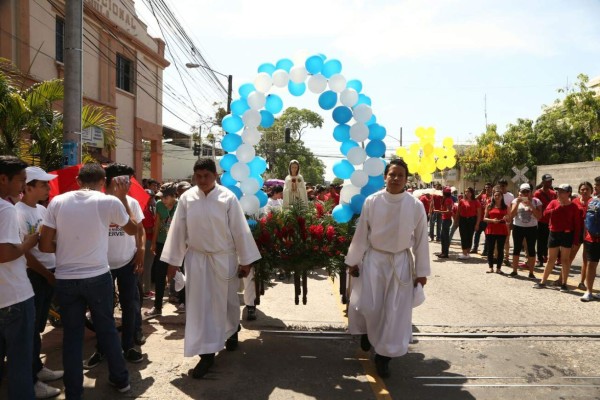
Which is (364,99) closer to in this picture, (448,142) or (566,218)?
(566,218)

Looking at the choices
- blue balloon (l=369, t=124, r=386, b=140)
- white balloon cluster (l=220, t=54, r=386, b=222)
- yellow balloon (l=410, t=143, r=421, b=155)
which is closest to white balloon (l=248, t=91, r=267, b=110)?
white balloon cluster (l=220, t=54, r=386, b=222)

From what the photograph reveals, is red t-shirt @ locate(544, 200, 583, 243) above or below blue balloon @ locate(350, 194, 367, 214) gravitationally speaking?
below

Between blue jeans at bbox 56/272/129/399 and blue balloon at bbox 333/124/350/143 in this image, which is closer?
blue jeans at bbox 56/272/129/399

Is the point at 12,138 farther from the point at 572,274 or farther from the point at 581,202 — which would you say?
the point at 572,274

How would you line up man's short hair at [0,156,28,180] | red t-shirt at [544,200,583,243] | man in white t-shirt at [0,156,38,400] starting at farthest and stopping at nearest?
1. red t-shirt at [544,200,583,243]
2. man's short hair at [0,156,28,180]
3. man in white t-shirt at [0,156,38,400]

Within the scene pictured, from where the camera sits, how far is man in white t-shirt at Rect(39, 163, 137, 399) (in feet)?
11.9

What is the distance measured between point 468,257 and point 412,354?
25.2 feet

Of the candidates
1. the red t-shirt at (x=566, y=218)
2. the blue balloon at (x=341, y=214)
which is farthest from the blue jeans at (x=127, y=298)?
the red t-shirt at (x=566, y=218)

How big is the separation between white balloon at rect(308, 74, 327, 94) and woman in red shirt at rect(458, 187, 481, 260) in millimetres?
7702

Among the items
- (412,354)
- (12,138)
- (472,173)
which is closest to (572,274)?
(412,354)

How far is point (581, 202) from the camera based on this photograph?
9133 mm

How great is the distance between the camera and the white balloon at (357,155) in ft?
19.2

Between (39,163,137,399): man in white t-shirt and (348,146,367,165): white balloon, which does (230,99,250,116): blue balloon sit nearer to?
(348,146,367,165): white balloon

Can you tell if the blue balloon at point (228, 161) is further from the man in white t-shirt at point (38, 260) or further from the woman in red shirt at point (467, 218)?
the woman in red shirt at point (467, 218)
